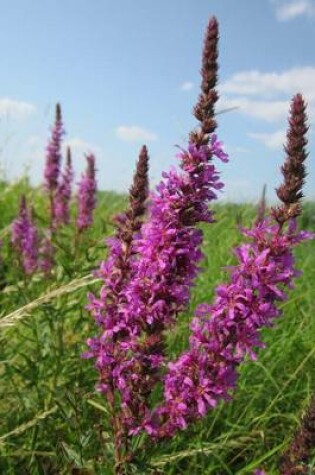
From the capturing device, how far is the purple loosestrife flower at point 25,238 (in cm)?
633

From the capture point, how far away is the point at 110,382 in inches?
105

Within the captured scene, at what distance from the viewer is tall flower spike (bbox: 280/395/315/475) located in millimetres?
2420

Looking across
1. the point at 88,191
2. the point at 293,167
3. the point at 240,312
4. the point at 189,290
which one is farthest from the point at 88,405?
the point at 88,191

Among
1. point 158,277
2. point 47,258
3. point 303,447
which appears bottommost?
point 303,447

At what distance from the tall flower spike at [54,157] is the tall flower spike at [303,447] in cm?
511

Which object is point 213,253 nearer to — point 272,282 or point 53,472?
point 53,472

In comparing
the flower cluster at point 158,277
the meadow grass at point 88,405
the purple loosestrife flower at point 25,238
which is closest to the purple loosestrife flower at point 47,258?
the purple loosestrife flower at point 25,238

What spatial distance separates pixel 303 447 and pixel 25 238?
4.44 m

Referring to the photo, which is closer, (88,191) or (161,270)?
(161,270)

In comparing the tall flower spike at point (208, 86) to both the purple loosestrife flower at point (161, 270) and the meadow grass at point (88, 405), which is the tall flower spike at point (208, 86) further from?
the meadow grass at point (88, 405)

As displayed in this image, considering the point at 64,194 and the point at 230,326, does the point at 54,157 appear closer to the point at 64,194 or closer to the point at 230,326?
the point at 64,194

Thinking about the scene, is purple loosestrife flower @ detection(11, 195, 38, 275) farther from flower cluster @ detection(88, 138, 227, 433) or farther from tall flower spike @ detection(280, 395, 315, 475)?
tall flower spike @ detection(280, 395, 315, 475)

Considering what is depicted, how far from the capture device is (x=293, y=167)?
2400mm

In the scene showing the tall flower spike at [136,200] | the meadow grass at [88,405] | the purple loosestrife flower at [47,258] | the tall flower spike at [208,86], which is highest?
the tall flower spike at [208,86]
